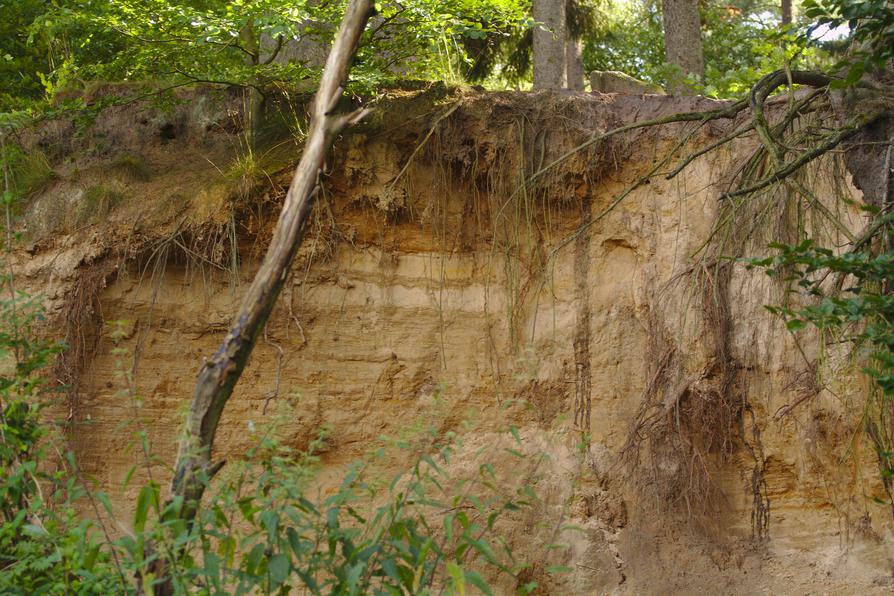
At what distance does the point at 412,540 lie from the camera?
4.11m

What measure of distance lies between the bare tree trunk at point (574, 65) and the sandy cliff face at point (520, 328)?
767 centimetres

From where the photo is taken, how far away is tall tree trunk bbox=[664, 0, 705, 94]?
12.6 meters

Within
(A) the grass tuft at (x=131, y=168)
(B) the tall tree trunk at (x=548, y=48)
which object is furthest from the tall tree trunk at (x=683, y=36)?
(A) the grass tuft at (x=131, y=168)

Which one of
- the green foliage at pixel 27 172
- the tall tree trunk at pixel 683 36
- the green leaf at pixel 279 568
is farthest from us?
the tall tree trunk at pixel 683 36

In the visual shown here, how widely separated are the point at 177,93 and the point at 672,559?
579 cm

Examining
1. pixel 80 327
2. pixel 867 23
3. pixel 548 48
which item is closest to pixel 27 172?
pixel 80 327

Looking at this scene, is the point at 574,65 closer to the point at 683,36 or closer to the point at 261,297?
the point at 683,36

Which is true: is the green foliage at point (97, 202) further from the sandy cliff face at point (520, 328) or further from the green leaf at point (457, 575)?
the green leaf at point (457, 575)

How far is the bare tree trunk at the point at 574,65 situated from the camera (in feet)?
52.0

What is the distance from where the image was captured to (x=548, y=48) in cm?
1327

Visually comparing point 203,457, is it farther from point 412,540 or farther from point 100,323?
point 100,323

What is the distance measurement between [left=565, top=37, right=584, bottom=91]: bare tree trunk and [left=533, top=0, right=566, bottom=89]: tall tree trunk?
7.61 feet

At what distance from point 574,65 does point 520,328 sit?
934 centimetres

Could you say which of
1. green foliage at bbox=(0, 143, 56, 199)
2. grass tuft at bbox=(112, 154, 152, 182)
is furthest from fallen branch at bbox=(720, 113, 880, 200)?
green foliage at bbox=(0, 143, 56, 199)
